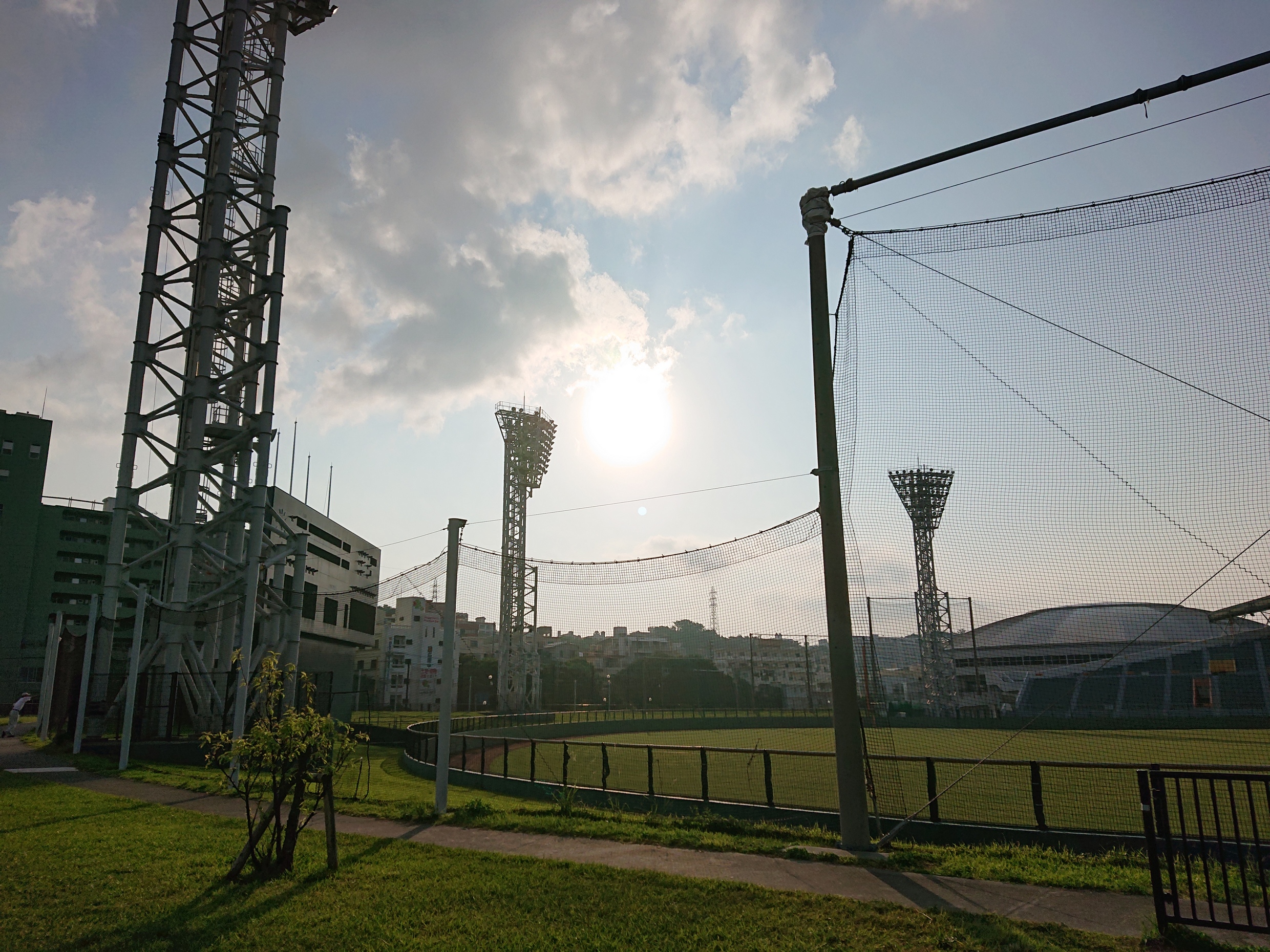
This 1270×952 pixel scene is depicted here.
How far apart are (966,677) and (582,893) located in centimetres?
4432

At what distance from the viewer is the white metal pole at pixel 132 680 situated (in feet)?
47.1

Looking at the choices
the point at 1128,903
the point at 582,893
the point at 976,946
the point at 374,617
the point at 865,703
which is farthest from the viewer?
the point at 374,617

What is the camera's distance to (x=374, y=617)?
50.5 m

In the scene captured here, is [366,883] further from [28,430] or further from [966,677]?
[28,430]

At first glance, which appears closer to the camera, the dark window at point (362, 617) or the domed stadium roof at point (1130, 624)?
the domed stadium roof at point (1130, 624)

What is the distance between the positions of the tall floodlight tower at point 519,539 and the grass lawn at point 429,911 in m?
36.2

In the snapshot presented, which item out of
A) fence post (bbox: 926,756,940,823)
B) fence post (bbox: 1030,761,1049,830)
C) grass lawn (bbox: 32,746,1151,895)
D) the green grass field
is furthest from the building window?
grass lawn (bbox: 32,746,1151,895)

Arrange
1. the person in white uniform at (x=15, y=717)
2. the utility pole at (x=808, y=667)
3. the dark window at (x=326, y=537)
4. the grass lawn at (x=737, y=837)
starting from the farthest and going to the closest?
1. the utility pole at (x=808, y=667)
2. the dark window at (x=326, y=537)
3. the person in white uniform at (x=15, y=717)
4. the grass lawn at (x=737, y=837)

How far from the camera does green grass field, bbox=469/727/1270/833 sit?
11969 millimetres

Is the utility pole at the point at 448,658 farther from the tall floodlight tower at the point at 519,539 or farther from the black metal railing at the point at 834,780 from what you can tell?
the tall floodlight tower at the point at 519,539

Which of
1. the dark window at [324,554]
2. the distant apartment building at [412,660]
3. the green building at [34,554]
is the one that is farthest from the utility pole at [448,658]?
the distant apartment building at [412,660]

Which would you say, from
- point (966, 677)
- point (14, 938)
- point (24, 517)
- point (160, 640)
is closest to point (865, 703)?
point (14, 938)

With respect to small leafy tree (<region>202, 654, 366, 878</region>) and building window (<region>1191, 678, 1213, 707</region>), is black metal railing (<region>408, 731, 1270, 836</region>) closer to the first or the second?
building window (<region>1191, 678, 1213, 707</region>)

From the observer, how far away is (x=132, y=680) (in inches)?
579
